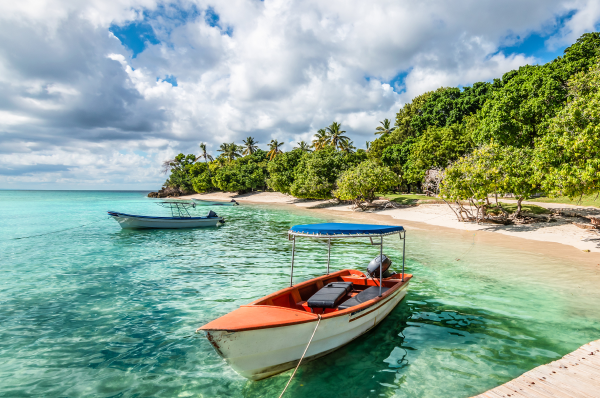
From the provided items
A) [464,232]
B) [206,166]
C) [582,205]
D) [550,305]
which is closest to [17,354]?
[550,305]

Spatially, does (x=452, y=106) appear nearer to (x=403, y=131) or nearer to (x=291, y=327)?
(x=403, y=131)

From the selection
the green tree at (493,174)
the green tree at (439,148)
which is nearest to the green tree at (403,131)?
the green tree at (439,148)

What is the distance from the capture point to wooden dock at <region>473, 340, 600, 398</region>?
489 centimetres

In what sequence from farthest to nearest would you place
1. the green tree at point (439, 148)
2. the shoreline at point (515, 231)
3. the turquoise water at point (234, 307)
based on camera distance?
the green tree at point (439, 148), the shoreline at point (515, 231), the turquoise water at point (234, 307)

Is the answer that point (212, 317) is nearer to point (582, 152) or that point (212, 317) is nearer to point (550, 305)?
point (550, 305)

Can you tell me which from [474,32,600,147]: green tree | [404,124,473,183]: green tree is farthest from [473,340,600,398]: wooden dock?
[404,124,473,183]: green tree

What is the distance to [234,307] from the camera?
31.1ft

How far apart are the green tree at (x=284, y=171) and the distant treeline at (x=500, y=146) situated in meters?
0.20

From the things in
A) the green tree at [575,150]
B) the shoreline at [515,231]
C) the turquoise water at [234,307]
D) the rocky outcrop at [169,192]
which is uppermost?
the green tree at [575,150]

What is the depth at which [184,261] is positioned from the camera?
1580 centimetres

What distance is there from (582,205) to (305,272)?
30.0 metres

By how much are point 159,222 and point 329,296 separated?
23288mm

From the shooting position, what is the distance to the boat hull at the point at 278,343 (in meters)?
5.13

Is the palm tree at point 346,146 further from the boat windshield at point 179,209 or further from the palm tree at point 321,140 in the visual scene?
the boat windshield at point 179,209
